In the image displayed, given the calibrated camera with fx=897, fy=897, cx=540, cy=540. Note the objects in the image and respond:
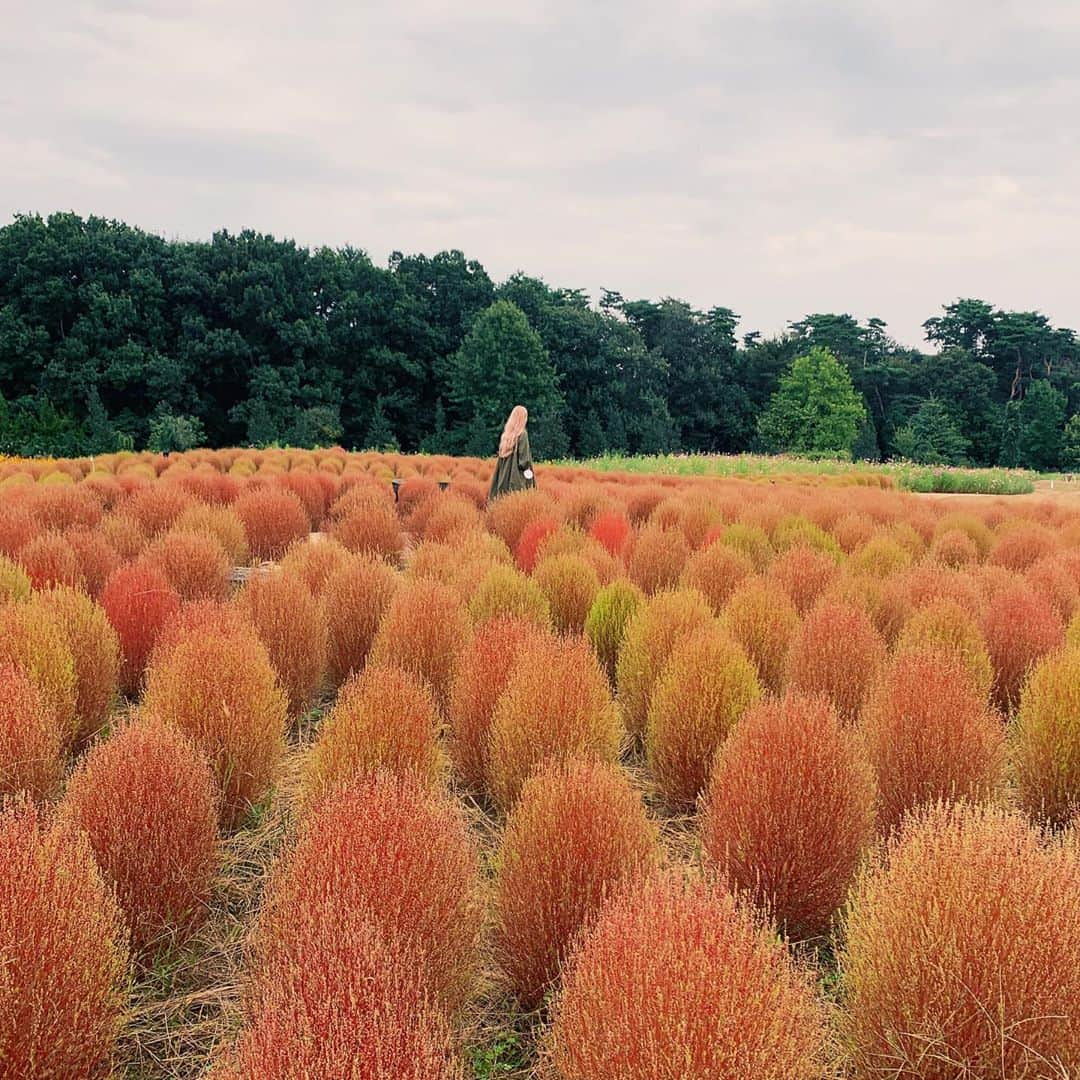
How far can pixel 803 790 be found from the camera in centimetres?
275

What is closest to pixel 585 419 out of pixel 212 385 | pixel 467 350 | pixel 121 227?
pixel 467 350

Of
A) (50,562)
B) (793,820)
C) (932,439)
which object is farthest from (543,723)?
(932,439)

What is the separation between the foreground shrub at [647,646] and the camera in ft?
14.4

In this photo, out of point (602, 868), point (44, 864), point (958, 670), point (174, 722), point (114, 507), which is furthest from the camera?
point (114, 507)

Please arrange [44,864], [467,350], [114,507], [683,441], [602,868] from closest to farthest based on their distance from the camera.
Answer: [44,864] < [602,868] < [114,507] < [467,350] < [683,441]

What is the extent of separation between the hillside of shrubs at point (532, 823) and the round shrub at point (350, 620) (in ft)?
0.07

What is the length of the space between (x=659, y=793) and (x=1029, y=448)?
4686 cm

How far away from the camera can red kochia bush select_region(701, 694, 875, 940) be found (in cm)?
270

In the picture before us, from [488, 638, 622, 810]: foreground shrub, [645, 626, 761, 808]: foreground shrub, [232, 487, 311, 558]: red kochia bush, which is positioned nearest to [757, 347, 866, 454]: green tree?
[232, 487, 311, 558]: red kochia bush

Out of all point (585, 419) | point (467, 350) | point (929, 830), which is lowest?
point (929, 830)

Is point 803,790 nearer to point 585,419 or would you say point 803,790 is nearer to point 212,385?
point 212,385

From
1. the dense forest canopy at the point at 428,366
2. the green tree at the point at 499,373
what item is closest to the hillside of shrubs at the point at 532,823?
the dense forest canopy at the point at 428,366

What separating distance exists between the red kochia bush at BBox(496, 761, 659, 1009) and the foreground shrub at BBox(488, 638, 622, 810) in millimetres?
626

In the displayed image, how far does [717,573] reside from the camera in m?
6.20
